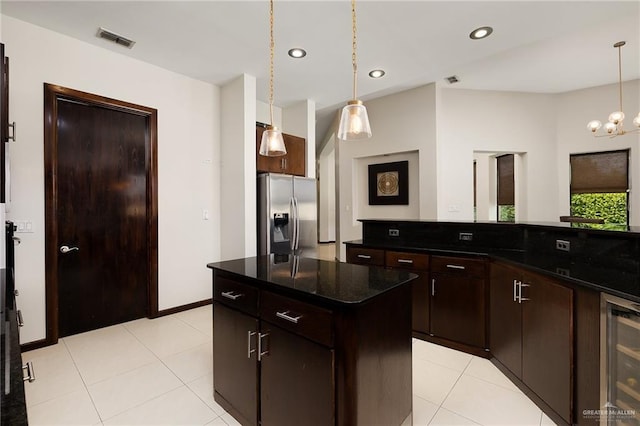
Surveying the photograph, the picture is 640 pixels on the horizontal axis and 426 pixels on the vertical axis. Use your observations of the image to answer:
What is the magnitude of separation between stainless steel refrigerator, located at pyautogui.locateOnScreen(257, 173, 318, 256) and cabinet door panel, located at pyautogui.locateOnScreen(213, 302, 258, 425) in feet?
7.02

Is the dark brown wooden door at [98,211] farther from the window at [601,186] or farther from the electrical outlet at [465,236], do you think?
the window at [601,186]

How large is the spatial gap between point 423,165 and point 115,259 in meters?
4.75

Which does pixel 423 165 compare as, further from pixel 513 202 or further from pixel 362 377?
pixel 362 377

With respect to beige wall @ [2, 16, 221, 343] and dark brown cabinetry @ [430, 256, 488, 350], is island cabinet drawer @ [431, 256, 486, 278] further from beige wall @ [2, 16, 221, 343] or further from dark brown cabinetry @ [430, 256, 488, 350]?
beige wall @ [2, 16, 221, 343]

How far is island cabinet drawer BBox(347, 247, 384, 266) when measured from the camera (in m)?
3.11

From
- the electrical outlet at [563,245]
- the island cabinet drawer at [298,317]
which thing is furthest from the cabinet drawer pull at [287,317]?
the electrical outlet at [563,245]

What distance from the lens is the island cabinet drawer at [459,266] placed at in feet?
8.39

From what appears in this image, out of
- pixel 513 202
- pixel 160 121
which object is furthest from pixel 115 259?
pixel 513 202

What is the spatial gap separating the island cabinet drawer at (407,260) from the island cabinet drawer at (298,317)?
1.74 meters

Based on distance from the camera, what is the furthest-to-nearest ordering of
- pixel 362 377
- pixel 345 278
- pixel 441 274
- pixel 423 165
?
pixel 423 165, pixel 441 274, pixel 345 278, pixel 362 377

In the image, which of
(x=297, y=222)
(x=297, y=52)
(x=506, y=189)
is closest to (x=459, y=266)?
(x=297, y=222)

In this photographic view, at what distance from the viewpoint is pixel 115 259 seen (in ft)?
11.1

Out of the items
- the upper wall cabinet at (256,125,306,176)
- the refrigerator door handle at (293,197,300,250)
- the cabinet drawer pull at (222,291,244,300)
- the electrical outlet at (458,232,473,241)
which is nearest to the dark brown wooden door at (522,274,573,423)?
the electrical outlet at (458,232,473,241)

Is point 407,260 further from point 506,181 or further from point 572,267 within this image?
point 506,181
